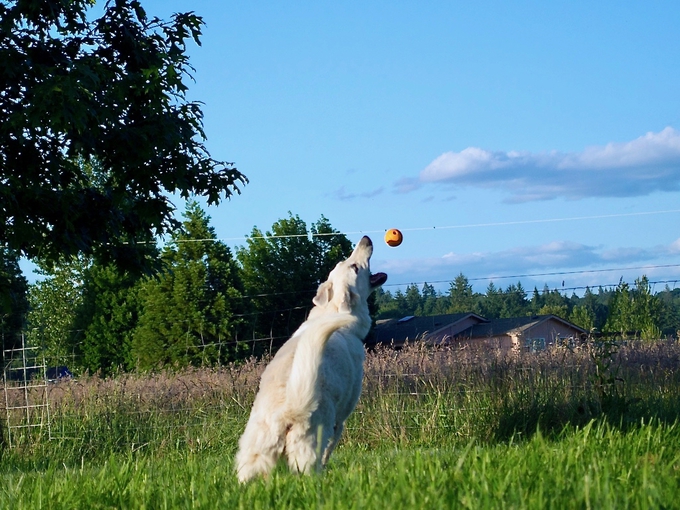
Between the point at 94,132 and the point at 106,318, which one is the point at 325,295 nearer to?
the point at 94,132

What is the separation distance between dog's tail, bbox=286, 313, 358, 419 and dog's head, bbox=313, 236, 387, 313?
58.5 inches

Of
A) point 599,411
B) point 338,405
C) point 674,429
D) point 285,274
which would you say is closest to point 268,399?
point 338,405

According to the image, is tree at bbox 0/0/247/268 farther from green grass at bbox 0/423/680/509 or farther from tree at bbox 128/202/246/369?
tree at bbox 128/202/246/369

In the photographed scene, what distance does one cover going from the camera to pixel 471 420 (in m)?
10.7

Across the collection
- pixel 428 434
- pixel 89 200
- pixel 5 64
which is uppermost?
pixel 5 64

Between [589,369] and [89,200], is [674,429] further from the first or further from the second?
[89,200]

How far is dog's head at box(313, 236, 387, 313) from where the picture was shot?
7.68 metres

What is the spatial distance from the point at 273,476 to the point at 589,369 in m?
7.48

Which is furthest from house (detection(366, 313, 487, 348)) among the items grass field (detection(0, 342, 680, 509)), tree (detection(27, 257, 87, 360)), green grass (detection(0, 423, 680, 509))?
green grass (detection(0, 423, 680, 509))

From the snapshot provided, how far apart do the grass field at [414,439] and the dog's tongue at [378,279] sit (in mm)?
1632

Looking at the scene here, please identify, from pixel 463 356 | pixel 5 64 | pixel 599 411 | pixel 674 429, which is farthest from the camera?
pixel 463 356

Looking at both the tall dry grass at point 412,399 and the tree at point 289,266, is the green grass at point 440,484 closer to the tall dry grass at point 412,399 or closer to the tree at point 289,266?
the tall dry grass at point 412,399

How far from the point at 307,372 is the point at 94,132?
20.0 ft

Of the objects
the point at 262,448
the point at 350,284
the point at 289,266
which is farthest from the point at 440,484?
the point at 289,266
